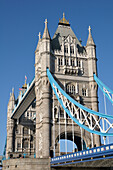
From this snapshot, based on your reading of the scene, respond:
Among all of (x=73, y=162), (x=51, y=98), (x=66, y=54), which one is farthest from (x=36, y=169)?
(x=66, y=54)

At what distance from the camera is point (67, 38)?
50625 millimetres

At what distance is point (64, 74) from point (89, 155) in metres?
21.4

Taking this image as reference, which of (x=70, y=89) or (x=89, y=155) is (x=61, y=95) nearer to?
(x=70, y=89)

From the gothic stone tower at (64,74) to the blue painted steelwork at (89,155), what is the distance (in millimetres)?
9486

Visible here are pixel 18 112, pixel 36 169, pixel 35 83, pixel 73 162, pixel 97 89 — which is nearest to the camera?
pixel 73 162

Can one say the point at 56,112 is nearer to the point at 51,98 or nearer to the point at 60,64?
the point at 51,98

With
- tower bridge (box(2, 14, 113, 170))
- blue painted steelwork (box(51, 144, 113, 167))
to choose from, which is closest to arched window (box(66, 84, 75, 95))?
tower bridge (box(2, 14, 113, 170))

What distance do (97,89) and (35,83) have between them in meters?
11.6

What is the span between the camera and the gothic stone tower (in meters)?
44.6

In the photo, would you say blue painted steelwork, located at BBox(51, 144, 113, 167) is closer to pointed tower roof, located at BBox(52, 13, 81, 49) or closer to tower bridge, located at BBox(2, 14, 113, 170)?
tower bridge, located at BBox(2, 14, 113, 170)

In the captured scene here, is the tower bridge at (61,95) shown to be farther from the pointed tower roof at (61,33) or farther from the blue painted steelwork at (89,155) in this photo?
the blue painted steelwork at (89,155)

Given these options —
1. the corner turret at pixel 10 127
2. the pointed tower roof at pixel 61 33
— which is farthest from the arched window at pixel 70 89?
the corner turret at pixel 10 127

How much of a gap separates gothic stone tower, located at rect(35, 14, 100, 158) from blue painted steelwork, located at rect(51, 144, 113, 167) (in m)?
9.49

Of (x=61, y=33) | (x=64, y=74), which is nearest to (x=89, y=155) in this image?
(x=64, y=74)
